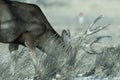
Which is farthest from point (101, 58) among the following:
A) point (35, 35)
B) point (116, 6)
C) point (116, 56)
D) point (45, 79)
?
point (116, 6)

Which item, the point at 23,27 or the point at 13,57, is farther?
the point at 23,27

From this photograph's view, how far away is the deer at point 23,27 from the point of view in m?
17.4

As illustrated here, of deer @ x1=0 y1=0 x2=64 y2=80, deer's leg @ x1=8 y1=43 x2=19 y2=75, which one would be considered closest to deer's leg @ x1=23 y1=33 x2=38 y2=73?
deer @ x1=0 y1=0 x2=64 y2=80

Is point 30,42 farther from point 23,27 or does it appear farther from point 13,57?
point 13,57

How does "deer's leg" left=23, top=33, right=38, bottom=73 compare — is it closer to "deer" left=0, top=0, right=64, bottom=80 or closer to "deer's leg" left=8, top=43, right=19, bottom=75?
Answer: "deer" left=0, top=0, right=64, bottom=80

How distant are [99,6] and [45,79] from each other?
146 feet

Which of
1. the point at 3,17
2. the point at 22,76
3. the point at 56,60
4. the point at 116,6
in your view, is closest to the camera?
the point at 22,76

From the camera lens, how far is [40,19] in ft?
59.0

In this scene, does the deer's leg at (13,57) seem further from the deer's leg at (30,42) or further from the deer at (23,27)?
the deer's leg at (30,42)

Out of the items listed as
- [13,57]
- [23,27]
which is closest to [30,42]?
[23,27]

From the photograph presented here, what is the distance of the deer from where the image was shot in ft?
57.1

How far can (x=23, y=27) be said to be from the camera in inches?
693

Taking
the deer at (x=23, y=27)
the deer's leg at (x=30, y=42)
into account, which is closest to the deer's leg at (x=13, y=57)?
the deer at (x=23, y=27)

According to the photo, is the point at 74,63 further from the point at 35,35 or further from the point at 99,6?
the point at 99,6
